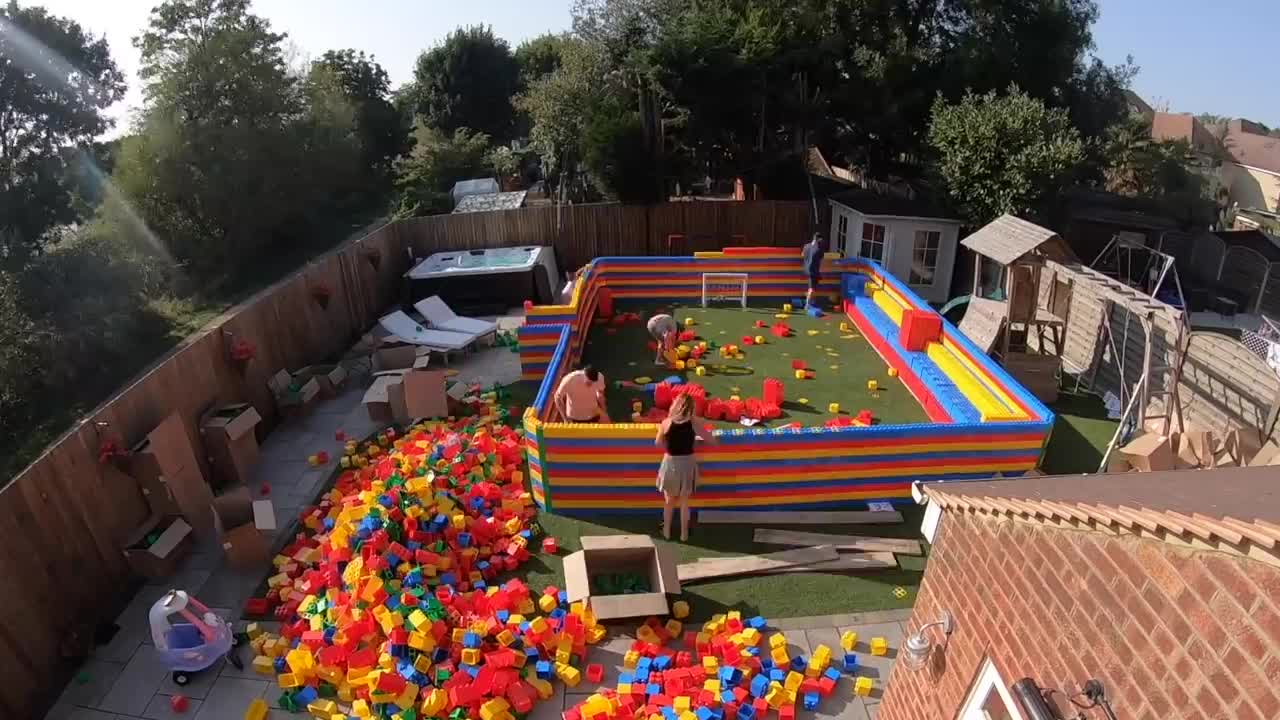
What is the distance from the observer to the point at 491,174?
29.1m

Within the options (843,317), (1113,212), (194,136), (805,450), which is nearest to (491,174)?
(194,136)

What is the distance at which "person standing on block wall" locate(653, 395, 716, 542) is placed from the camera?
7.15m

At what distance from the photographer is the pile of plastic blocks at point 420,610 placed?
19.0 ft

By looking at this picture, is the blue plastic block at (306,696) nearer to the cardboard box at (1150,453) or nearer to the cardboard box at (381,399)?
the cardboard box at (381,399)

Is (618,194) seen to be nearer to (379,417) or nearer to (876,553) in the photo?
(379,417)

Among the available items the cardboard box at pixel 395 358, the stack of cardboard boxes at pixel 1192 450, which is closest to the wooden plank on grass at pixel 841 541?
the stack of cardboard boxes at pixel 1192 450

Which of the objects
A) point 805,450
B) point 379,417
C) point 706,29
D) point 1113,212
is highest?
point 706,29

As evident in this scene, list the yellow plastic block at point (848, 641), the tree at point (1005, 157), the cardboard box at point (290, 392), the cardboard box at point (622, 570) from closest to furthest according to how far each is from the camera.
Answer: the yellow plastic block at point (848, 641) < the cardboard box at point (622, 570) < the cardboard box at point (290, 392) < the tree at point (1005, 157)

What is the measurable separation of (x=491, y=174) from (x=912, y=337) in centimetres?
2186

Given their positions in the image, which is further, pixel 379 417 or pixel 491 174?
pixel 491 174

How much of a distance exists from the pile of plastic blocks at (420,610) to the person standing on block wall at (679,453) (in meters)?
1.53

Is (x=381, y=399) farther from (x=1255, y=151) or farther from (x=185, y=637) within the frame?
(x=1255, y=151)

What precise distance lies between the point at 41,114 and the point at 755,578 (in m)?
31.6

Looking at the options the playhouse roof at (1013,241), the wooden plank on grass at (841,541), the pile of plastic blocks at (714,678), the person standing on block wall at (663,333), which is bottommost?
the pile of plastic blocks at (714,678)
